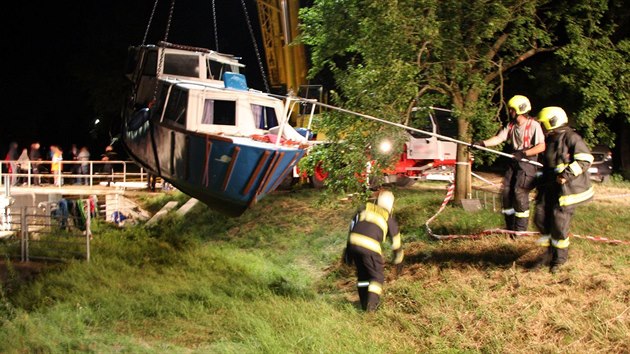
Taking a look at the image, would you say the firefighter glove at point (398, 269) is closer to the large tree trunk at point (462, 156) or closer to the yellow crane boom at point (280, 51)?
the large tree trunk at point (462, 156)

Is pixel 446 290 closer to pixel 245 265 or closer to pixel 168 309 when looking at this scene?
pixel 168 309

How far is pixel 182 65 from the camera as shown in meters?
9.34

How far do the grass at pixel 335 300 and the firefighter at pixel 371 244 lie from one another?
263mm

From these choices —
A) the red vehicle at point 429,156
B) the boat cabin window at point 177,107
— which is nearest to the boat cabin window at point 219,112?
the boat cabin window at point 177,107

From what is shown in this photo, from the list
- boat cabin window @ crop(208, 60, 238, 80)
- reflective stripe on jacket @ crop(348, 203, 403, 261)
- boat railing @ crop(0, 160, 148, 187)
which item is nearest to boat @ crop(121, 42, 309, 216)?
boat cabin window @ crop(208, 60, 238, 80)

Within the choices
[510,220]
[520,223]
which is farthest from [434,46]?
[520,223]

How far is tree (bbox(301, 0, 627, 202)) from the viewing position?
8.48 meters

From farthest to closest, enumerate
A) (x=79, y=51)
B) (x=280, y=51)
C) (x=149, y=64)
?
(x=79, y=51) → (x=280, y=51) → (x=149, y=64)

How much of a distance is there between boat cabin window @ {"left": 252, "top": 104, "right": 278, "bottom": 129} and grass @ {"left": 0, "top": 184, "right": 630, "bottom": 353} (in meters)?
1.43

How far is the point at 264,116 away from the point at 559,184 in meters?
4.24

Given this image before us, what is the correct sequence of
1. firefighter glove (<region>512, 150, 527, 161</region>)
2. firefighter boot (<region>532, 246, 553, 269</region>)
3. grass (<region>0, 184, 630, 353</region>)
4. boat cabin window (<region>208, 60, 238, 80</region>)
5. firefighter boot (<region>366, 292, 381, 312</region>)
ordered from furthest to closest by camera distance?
boat cabin window (<region>208, 60, 238, 80</region>) < firefighter glove (<region>512, 150, 527, 161</region>) < firefighter boot (<region>532, 246, 553, 269</region>) < firefighter boot (<region>366, 292, 381, 312</region>) < grass (<region>0, 184, 630, 353</region>)

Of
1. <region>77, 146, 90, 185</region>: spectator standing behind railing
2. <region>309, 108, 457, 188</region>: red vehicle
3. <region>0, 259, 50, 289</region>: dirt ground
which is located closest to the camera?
<region>0, 259, 50, 289</region>: dirt ground

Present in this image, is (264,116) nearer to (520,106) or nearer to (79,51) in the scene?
(520,106)

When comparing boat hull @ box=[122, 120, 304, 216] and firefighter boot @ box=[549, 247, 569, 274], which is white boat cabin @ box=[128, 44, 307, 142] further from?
firefighter boot @ box=[549, 247, 569, 274]
